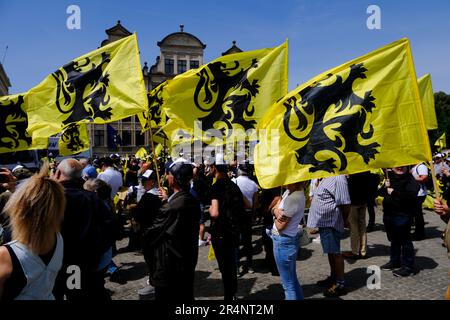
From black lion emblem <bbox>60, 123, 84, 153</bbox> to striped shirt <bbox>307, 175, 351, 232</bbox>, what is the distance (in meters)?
4.20

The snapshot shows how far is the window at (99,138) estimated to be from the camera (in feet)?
176

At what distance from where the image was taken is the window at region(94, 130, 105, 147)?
5350 cm

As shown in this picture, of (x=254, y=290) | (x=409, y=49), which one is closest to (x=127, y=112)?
(x=254, y=290)

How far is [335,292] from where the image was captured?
199 inches

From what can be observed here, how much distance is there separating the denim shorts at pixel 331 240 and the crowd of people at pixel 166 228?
15mm

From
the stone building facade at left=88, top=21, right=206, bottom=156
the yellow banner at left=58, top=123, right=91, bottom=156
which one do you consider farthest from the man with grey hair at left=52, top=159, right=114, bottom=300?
the stone building facade at left=88, top=21, right=206, bottom=156

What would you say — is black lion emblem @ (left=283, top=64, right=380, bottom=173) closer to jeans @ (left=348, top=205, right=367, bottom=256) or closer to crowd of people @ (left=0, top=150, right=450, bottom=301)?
crowd of people @ (left=0, top=150, right=450, bottom=301)

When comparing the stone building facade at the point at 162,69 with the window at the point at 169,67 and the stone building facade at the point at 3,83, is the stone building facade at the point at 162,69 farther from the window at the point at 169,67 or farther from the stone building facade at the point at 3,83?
the stone building facade at the point at 3,83

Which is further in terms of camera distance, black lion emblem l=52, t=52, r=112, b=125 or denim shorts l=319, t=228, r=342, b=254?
black lion emblem l=52, t=52, r=112, b=125

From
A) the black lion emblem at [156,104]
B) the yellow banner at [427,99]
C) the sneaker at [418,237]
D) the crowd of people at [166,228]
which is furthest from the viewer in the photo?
the black lion emblem at [156,104]

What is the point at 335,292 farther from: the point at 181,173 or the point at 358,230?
the point at 181,173

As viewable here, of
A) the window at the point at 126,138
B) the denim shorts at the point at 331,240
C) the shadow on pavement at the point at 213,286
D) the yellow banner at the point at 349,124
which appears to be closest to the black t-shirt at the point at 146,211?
the yellow banner at the point at 349,124

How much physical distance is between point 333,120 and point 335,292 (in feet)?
8.68
